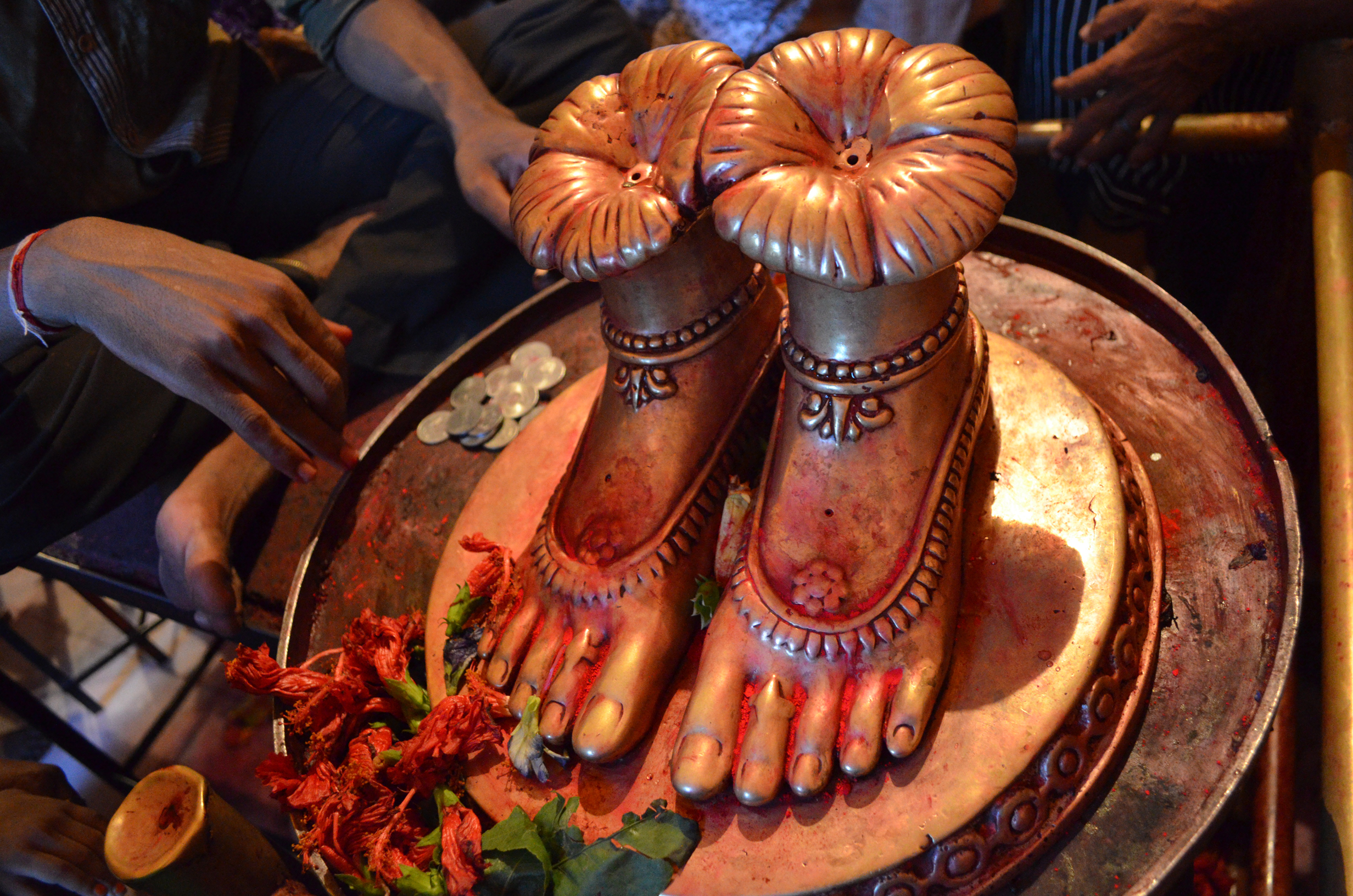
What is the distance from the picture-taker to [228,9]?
5.65 feet

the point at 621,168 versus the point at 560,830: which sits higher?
the point at 621,168

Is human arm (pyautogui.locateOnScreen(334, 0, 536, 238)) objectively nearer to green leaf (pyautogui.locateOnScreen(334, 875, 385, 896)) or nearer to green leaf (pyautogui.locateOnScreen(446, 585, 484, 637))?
green leaf (pyautogui.locateOnScreen(446, 585, 484, 637))

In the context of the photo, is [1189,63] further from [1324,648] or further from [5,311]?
[5,311]

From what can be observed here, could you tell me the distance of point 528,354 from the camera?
1.11 m

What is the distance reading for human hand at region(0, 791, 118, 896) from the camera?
0.78 metres

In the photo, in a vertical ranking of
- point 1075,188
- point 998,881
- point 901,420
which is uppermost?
point 901,420

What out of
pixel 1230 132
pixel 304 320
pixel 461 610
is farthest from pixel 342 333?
pixel 1230 132

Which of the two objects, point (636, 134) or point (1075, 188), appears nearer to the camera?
point (636, 134)

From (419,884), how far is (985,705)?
1.44 ft

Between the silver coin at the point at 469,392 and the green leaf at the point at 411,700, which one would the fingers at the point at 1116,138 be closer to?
the silver coin at the point at 469,392

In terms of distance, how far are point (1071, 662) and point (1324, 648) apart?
0.96 feet

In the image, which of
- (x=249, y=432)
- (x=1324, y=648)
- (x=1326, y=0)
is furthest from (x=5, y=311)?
(x=1326, y=0)

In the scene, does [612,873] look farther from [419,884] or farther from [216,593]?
[216,593]

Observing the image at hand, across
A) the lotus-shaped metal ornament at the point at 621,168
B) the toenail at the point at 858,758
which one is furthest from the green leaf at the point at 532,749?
the lotus-shaped metal ornament at the point at 621,168
